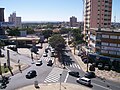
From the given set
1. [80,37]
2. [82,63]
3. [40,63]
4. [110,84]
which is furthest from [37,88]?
[80,37]

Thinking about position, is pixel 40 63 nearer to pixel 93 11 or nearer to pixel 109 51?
pixel 109 51

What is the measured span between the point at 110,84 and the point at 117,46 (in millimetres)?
17927

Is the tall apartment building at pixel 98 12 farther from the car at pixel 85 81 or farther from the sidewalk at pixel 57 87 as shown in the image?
the sidewalk at pixel 57 87


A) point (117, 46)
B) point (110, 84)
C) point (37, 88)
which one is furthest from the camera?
point (117, 46)

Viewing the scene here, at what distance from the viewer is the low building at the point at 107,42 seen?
60.1m

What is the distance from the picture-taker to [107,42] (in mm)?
62062

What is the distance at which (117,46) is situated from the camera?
197 ft

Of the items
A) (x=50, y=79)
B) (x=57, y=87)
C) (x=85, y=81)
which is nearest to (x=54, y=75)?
(x=50, y=79)

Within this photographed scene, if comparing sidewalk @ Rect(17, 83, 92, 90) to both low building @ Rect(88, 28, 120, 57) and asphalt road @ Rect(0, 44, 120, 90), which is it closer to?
asphalt road @ Rect(0, 44, 120, 90)

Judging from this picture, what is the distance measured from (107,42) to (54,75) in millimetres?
22328

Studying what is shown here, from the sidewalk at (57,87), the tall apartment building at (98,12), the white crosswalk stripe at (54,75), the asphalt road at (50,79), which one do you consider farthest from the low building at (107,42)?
the tall apartment building at (98,12)

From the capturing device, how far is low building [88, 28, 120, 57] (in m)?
60.1

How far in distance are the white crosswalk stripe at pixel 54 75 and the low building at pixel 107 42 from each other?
55.2ft

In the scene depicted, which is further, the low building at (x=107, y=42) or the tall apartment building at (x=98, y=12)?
the tall apartment building at (x=98, y=12)
